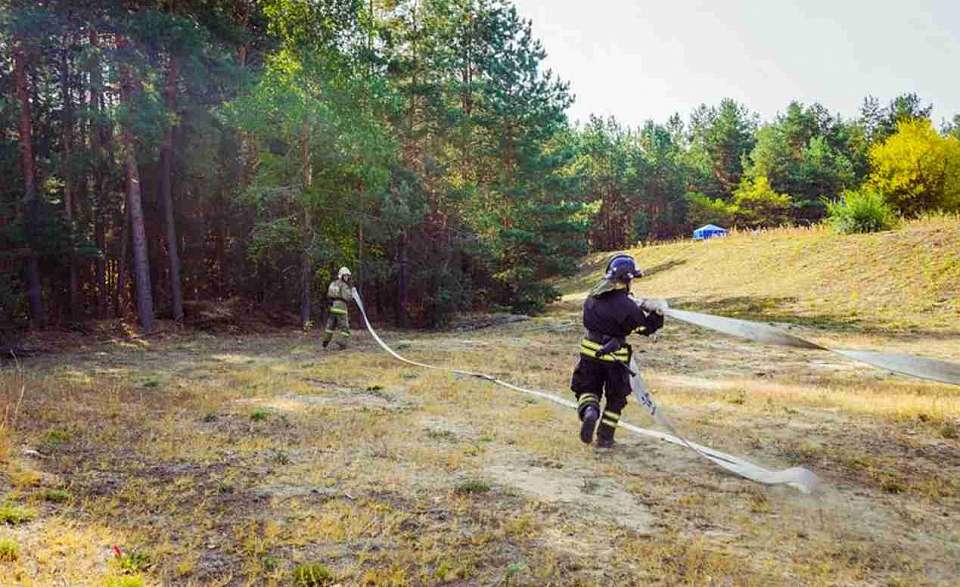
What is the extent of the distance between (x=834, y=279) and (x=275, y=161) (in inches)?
1082

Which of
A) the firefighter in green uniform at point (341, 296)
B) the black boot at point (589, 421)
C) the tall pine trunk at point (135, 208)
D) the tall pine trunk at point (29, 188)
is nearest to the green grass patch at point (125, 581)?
Answer: the black boot at point (589, 421)

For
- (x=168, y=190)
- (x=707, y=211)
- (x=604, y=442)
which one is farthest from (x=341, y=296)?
(x=707, y=211)

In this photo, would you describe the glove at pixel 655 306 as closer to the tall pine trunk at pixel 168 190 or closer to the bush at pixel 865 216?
the tall pine trunk at pixel 168 190

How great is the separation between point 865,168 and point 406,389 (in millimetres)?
77626

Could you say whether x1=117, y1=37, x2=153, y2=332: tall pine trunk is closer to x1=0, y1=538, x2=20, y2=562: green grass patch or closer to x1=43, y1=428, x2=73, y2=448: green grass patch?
x1=43, y1=428, x2=73, y2=448: green grass patch

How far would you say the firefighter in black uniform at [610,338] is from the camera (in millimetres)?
7410

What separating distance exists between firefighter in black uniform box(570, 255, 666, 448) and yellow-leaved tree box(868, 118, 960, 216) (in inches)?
1922

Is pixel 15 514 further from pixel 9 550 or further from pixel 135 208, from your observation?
pixel 135 208

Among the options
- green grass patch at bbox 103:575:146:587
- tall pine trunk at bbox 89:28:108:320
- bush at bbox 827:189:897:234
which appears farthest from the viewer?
bush at bbox 827:189:897:234

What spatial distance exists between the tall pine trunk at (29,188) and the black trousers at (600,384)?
810 inches

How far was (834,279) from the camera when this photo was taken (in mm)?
30953

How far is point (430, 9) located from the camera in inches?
1088

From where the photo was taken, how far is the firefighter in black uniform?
7.41 meters

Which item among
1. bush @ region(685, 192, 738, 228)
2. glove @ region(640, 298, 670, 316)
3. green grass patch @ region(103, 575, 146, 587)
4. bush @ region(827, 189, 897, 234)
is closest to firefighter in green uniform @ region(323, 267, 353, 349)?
glove @ region(640, 298, 670, 316)
